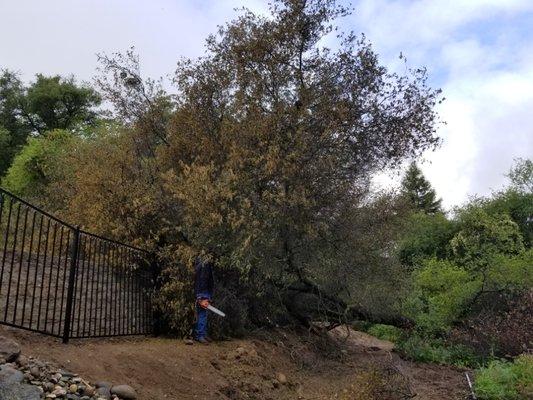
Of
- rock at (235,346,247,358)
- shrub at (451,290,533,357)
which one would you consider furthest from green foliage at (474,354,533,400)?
rock at (235,346,247,358)

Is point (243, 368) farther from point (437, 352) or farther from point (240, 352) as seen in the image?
point (437, 352)

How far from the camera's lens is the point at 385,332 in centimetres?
1880

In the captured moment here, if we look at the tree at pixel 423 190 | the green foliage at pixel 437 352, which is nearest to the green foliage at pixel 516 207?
the tree at pixel 423 190

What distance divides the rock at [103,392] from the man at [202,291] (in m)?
3.63

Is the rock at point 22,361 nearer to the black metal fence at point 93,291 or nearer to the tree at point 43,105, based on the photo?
the black metal fence at point 93,291

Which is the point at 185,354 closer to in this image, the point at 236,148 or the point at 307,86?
the point at 236,148

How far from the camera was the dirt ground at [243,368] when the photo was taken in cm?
679

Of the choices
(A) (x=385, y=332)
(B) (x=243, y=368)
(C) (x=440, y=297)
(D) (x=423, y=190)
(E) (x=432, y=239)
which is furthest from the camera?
(D) (x=423, y=190)

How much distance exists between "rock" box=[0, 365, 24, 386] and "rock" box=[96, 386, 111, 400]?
0.91 m

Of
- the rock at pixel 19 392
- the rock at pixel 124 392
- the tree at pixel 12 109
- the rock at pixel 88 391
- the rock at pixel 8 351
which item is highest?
the tree at pixel 12 109

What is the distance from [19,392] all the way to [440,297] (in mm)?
13624

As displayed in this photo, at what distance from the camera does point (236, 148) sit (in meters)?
10.9

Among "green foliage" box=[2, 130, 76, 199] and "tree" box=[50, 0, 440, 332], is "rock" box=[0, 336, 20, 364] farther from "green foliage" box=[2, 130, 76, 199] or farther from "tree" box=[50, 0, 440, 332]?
"green foliage" box=[2, 130, 76, 199]

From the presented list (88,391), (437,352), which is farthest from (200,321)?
(437,352)
